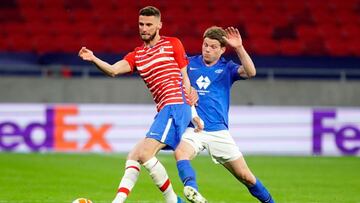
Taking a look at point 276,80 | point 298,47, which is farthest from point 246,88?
point 298,47

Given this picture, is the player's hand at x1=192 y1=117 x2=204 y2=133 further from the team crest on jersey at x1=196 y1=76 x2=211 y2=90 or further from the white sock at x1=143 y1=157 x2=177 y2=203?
the white sock at x1=143 y1=157 x2=177 y2=203

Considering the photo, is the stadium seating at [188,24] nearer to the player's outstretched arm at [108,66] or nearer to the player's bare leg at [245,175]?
the player's bare leg at [245,175]

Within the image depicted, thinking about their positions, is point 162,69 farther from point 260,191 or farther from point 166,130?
point 260,191

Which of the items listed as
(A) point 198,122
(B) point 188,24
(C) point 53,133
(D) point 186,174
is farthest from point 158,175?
(B) point 188,24

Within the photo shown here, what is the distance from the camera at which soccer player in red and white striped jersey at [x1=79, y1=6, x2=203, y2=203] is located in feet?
26.6

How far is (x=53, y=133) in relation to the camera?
57.7 ft

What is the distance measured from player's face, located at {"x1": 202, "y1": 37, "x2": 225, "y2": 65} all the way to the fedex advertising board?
9080mm

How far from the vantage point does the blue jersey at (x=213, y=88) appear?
8742 mm

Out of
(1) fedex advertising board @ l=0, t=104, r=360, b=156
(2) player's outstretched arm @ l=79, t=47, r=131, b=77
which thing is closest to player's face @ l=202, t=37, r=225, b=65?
(2) player's outstretched arm @ l=79, t=47, r=131, b=77

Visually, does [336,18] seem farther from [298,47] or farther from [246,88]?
[246,88]

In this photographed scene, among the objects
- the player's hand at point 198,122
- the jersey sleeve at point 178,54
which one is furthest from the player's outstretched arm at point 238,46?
the player's hand at point 198,122

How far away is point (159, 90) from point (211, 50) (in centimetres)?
79

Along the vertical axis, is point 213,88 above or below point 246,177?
above

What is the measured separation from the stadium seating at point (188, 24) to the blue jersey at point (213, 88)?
12.1m
